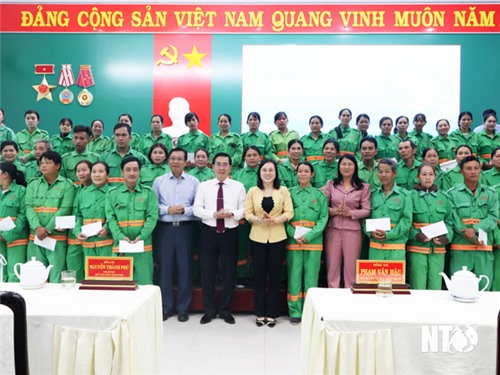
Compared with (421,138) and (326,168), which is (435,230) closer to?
(326,168)

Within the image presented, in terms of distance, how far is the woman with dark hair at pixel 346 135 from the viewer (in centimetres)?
616

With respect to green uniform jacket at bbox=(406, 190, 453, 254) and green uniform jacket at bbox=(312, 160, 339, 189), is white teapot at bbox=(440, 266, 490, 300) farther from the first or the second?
green uniform jacket at bbox=(312, 160, 339, 189)

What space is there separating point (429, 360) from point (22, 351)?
4.85 feet

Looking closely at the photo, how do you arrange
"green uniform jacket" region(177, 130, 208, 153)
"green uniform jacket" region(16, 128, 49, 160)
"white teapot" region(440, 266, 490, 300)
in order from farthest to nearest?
"green uniform jacket" region(16, 128, 49, 160) → "green uniform jacket" region(177, 130, 208, 153) → "white teapot" region(440, 266, 490, 300)

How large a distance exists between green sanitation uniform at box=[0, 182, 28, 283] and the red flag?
3708 mm

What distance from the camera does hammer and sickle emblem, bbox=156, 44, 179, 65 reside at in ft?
24.7

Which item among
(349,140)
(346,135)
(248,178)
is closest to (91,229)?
(248,178)

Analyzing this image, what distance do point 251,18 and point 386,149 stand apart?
3.03 meters

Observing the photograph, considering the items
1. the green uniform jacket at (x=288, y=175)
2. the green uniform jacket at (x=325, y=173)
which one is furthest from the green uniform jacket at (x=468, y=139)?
the green uniform jacket at (x=288, y=175)

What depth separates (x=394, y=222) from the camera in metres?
3.80

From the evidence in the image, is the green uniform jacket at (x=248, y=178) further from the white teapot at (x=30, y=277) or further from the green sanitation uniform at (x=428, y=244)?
the white teapot at (x=30, y=277)

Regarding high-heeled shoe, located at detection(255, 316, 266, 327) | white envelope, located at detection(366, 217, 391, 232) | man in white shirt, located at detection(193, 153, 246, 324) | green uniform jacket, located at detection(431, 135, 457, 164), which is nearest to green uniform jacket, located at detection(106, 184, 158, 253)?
man in white shirt, located at detection(193, 153, 246, 324)

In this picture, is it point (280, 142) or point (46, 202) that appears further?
point (280, 142)

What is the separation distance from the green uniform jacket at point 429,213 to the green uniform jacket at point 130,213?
216 cm
